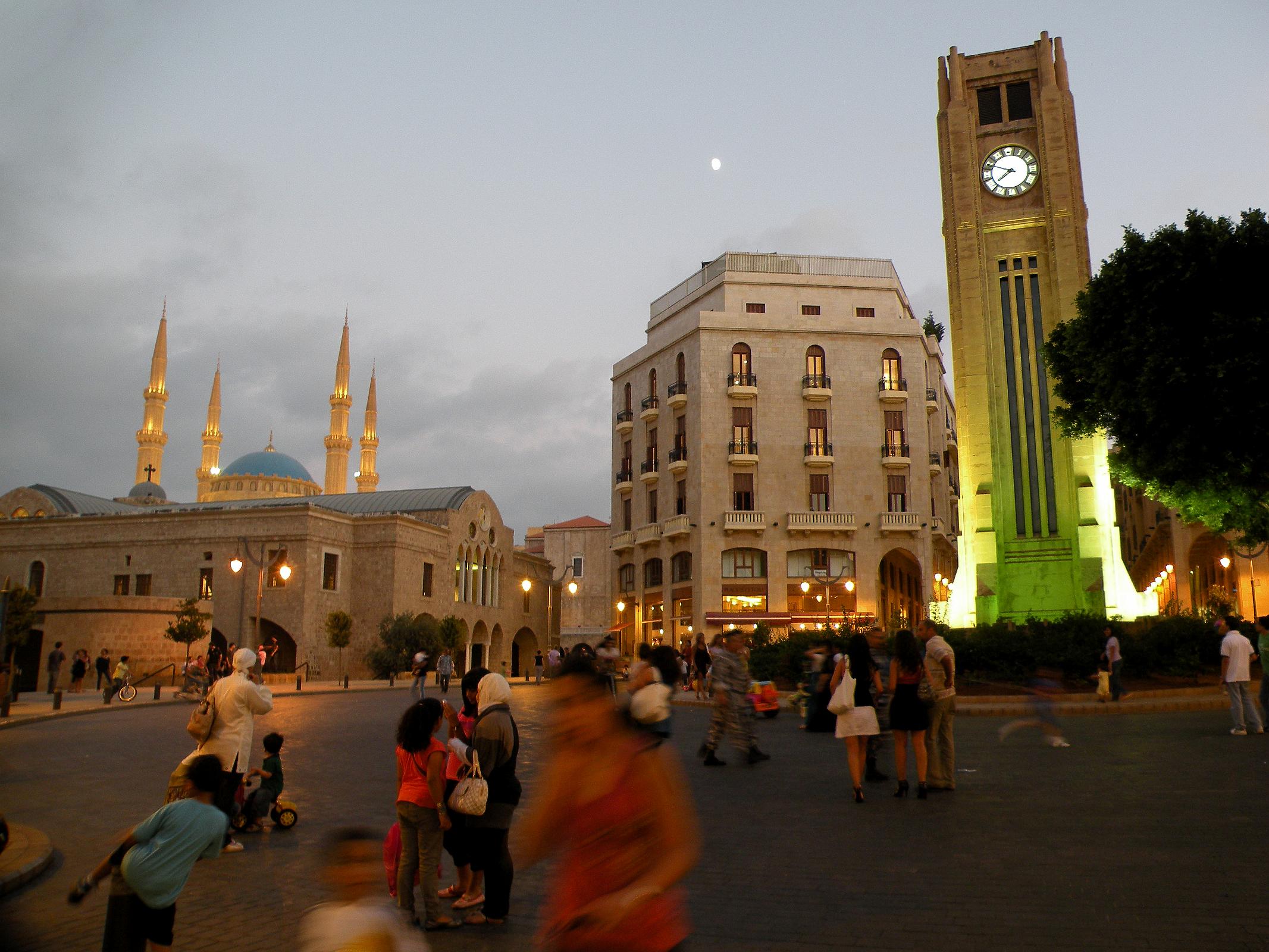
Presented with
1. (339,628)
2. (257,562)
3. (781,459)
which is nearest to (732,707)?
(339,628)

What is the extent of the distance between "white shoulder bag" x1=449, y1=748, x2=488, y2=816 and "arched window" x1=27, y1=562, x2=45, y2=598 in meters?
53.2

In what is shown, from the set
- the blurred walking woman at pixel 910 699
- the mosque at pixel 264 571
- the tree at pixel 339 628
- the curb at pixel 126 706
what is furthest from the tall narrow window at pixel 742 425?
the blurred walking woman at pixel 910 699

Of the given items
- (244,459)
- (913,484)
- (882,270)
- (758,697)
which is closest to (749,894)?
(758,697)

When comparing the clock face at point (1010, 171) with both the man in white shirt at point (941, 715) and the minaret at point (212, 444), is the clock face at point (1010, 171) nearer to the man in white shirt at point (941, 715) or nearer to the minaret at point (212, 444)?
the man in white shirt at point (941, 715)

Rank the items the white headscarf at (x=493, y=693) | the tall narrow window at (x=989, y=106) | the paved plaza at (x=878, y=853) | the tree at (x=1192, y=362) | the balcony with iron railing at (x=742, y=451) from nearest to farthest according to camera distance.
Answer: the paved plaza at (x=878, y=853)
the white headscarf at (x=493, y=693)
the tree at (x=1192, y=362)
the tall narrow window at (x=989, y=106)
the balcony with iron railing at (x=742, y=451)

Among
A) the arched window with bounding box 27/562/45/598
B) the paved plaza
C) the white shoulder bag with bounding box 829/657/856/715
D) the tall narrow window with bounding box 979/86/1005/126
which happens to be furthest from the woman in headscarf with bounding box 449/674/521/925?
the arched window with bounding box 27/562/45/598

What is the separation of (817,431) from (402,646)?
2364cm

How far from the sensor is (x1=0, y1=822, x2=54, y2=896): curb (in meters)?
6.86

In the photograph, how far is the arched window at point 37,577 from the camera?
164 ft

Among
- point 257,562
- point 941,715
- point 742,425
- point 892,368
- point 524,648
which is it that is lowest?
point 524,648

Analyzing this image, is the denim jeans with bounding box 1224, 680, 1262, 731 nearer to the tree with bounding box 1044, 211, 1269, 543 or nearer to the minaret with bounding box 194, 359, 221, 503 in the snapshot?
the tree with bounding box 1044, 211, 1269, 543

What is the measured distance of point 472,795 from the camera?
582cm

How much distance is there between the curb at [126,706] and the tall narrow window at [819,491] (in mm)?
23040

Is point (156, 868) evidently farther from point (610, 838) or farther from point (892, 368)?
point (892, 368)
